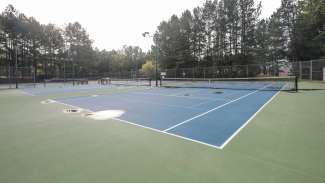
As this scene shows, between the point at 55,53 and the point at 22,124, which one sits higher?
the point at 55,53

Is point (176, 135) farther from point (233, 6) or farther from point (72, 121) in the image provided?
point (233, 6)

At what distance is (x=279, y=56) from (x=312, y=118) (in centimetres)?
3534

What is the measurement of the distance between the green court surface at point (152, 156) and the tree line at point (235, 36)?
34476mm

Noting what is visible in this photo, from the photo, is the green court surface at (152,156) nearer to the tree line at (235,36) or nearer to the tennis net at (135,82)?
the tennis net at (135,82)

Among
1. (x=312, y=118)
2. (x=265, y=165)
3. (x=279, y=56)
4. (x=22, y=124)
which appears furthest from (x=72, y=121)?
(x=279, y=56)

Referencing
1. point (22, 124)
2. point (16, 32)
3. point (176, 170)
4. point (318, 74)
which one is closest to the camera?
point (176, 170)

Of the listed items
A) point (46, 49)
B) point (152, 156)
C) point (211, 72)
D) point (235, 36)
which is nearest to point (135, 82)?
point (211, 72)

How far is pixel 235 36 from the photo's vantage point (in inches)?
1496

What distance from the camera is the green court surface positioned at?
109 inches

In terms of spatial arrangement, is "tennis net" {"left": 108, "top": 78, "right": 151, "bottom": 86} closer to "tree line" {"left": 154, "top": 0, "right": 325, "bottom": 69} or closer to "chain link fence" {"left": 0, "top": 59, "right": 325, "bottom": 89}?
"chain link fence" {"left": 0, "top": 59, "right": 325, "bottom": 89}

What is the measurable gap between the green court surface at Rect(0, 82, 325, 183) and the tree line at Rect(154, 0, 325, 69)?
113 ft

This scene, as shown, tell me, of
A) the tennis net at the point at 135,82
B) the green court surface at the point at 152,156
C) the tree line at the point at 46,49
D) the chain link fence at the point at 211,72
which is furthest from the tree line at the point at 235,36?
the green court surface at the point at 152,156

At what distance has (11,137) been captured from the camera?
15.0ft

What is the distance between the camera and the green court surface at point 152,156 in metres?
2.76
